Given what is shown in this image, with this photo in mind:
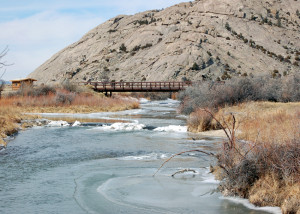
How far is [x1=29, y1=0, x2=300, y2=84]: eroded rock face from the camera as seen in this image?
295 ft

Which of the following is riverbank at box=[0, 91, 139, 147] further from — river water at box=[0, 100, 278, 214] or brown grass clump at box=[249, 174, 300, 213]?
brown grass clump at box=[249, 174, 300, 213]

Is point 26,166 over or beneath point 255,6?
beneath

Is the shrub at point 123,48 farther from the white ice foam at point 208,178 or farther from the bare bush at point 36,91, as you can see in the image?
the white ice foam at point 208,178

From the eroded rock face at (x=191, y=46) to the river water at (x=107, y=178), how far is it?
63.9 m

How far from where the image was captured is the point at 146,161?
55.1ft

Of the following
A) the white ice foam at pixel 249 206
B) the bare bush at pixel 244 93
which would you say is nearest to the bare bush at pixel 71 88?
the bare bush at pixel 244 93

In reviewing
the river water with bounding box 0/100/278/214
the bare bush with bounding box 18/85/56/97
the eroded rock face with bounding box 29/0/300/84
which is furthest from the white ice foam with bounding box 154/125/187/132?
the eroded rock face with bounding box 29/0/300/84

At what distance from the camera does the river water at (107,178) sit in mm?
10922

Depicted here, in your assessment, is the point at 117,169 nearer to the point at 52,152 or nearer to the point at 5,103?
the point at 52,152

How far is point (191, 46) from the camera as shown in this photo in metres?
93.8

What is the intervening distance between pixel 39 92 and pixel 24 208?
135 feet

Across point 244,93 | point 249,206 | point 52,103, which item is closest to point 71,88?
point 52,103

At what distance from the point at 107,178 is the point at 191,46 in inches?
3229

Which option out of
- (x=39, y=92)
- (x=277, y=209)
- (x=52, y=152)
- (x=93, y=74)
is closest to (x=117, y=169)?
(x=52, y=152)
